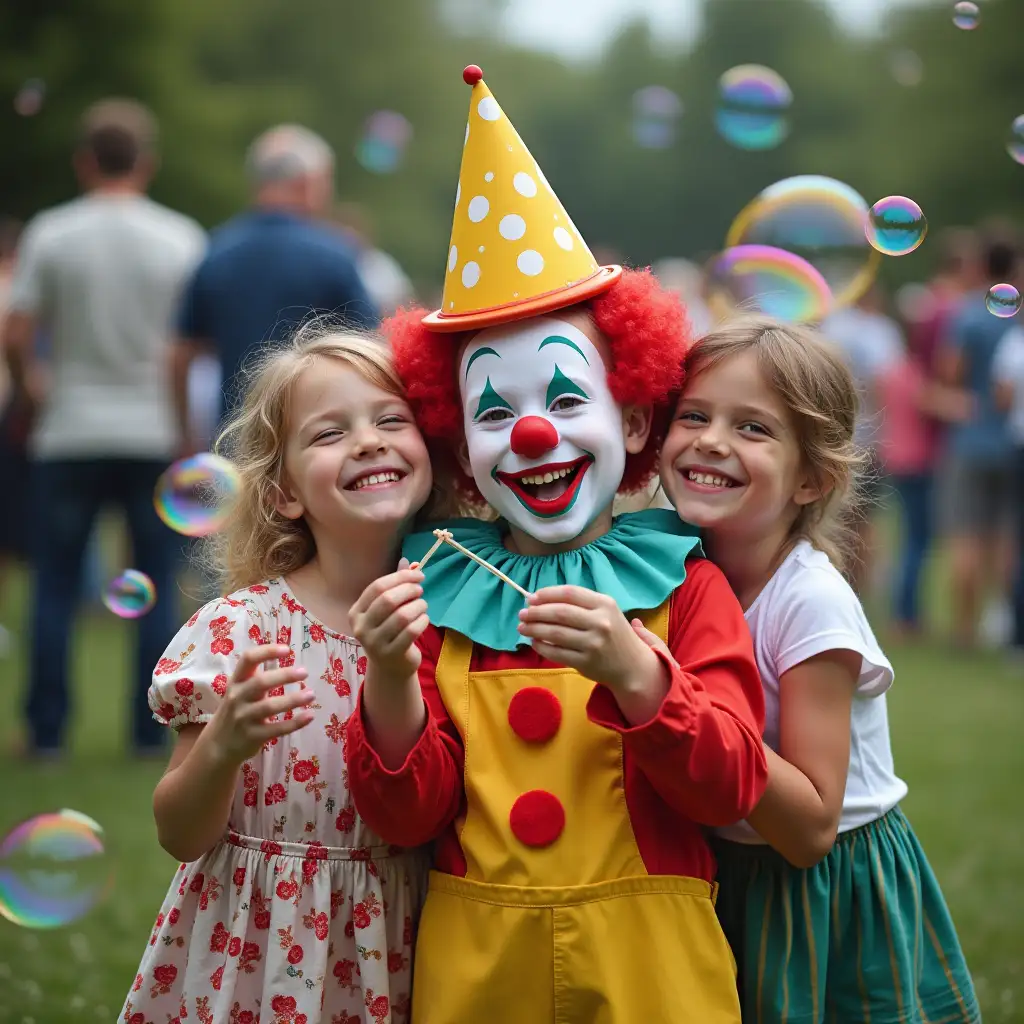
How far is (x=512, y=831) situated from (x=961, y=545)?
593cm

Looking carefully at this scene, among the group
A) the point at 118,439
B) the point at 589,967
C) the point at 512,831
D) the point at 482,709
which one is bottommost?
the point at 589,967

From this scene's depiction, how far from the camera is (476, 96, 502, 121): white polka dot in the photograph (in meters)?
2.32

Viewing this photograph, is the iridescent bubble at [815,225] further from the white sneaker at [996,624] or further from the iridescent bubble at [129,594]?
the white sneaker at [996,624]

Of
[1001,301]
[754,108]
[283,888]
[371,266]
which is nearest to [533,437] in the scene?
[283,888]

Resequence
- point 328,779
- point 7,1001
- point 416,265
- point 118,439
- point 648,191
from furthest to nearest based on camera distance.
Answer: point 648,191 < point 416,265 < point 118,439 < point 7,1001 < point 328,779

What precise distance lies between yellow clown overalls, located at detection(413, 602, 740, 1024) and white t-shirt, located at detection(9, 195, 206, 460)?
345 centimetres

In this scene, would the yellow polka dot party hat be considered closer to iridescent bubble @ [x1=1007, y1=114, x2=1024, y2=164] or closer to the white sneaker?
iridescent bubble @ [x1=1007, y1=114, x2=1024, y2=164]

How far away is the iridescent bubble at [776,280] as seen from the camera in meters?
3.15

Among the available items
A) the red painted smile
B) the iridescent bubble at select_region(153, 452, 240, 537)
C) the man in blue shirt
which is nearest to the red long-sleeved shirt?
the red painted smile

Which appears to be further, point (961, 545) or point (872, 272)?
point (961, 545)

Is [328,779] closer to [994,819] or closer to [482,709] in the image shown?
[482,709]

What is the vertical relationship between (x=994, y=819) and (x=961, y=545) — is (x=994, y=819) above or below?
below

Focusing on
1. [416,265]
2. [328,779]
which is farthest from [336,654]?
[416,265]

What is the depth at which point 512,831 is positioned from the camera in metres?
2.17
